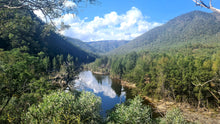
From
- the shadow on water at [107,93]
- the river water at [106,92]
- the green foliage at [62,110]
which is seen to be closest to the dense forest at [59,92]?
the green foliage at [62,110]

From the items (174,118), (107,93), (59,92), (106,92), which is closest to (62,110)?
(59,92)

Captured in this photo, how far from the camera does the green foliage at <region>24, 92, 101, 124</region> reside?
18.9ft

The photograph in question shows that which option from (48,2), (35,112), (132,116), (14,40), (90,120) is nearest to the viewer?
(48,2)

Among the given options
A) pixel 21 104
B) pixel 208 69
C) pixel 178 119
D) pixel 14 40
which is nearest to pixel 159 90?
pixel 208 69

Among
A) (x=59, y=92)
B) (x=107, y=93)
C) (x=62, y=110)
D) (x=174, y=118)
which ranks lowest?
(x=107, y=93)

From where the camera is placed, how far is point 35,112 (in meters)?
5.99

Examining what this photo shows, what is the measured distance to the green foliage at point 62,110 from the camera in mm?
5773

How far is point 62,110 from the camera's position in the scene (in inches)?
242

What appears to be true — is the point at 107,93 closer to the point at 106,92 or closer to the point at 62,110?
the point at 106,92

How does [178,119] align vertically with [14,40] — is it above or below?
below

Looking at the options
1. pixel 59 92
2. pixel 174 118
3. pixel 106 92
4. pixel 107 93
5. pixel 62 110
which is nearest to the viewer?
pixel 62 110

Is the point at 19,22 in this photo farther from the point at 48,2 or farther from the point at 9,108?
the point at 9,108

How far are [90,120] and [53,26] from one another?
5821 mm

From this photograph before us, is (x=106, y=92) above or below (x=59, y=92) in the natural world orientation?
below
